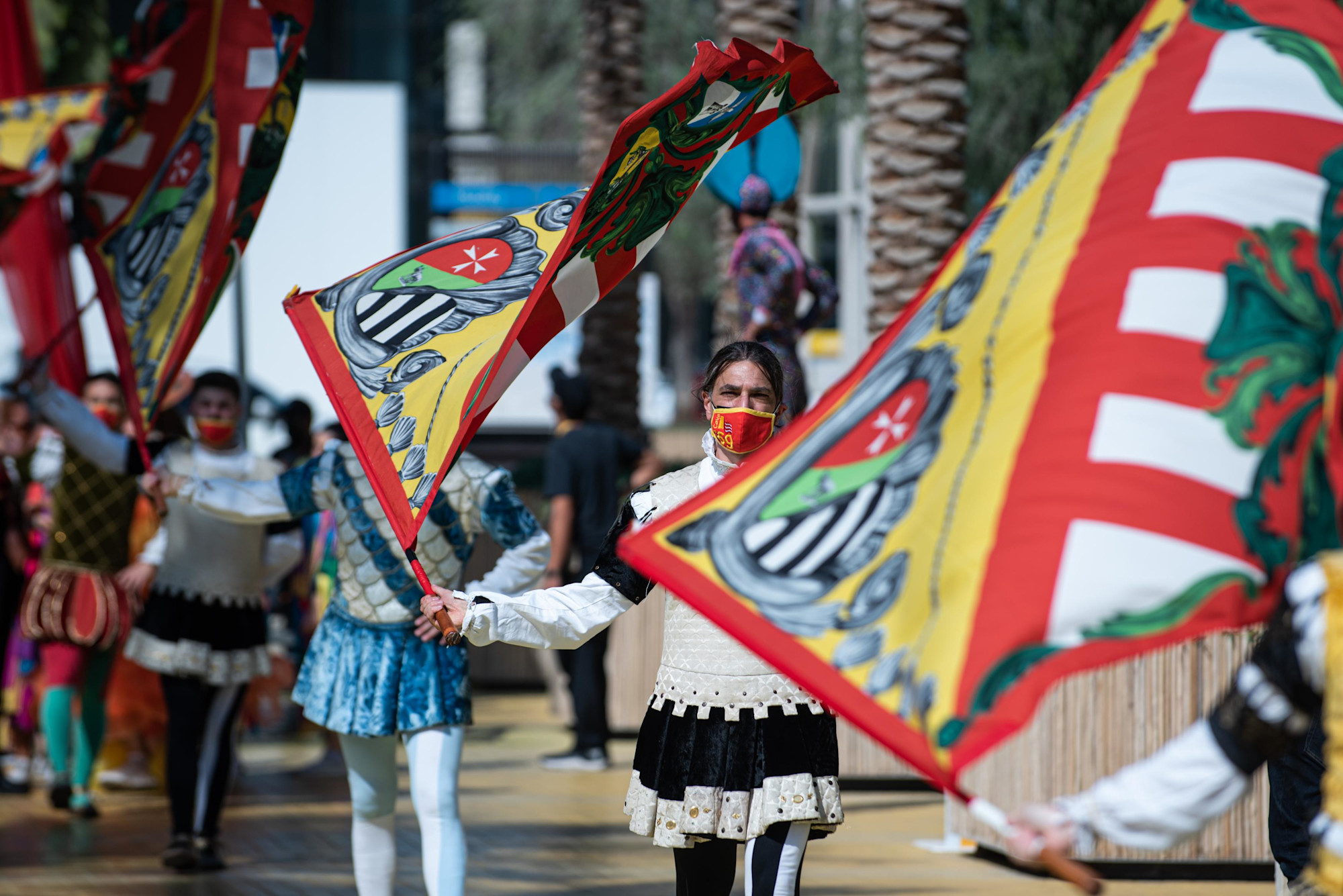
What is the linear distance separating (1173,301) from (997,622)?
584 millimetres

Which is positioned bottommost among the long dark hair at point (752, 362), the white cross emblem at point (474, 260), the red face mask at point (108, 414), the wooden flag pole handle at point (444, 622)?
the red face mask at point (108, 414)

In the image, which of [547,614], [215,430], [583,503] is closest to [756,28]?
[583,503]

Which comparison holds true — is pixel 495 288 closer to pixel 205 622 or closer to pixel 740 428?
pixel 740 428

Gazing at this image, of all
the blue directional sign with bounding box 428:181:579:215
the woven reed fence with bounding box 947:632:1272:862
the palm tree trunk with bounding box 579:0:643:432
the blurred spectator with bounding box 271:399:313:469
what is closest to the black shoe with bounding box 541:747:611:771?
the blurred spectator with bounding box 271:399:313:469

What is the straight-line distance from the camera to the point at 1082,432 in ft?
7.96

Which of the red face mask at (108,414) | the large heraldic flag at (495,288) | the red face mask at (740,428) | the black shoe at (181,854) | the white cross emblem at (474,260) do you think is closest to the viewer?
the large heraldic flag at (495,288)

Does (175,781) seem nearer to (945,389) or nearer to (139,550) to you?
(139,550)

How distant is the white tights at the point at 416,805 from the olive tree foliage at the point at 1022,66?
5.90m

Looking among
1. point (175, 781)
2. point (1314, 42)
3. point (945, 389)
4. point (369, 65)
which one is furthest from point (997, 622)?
point (369, 65)

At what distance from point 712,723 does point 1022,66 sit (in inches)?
440

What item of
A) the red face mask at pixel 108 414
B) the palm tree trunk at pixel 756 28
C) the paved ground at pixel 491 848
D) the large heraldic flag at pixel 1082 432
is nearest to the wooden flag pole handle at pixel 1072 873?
the large heraldic flag at pixel 1082 432

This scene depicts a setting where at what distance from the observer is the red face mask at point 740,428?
3.90m

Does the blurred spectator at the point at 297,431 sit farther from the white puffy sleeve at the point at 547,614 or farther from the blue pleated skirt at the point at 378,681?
the white puffy sleeve at the point at 547,614

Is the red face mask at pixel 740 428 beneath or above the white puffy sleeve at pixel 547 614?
above
